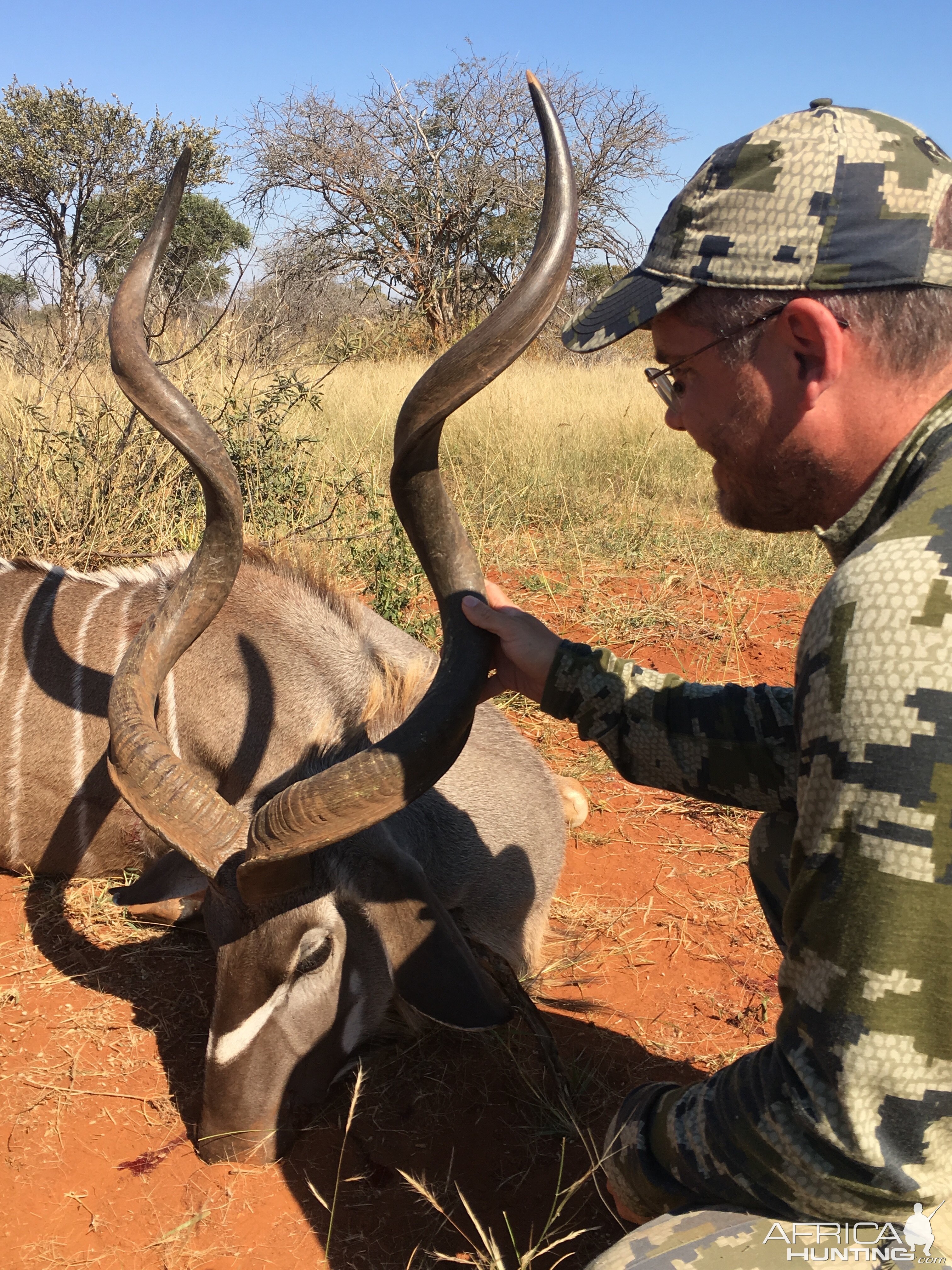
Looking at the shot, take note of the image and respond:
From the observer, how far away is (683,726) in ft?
7.27

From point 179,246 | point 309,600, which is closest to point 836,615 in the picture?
point 309,600

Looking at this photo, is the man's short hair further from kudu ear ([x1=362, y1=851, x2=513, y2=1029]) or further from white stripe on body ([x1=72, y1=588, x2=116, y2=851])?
white stripe on body ([x1=72, y1=588, x2=116, y2=851])

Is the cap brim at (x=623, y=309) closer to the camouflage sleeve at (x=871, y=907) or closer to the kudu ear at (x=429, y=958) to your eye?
the camouflage sleeve at (x=871, y=907)

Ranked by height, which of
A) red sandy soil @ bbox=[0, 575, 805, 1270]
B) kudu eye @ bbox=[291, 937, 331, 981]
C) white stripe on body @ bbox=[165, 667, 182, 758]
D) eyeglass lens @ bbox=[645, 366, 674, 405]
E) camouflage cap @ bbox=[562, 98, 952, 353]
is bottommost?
red sandy soil @ bbox=[0, 575, 805, 1270]

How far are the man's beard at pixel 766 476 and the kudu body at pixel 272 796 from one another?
123cm

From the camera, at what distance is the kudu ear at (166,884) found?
311cm

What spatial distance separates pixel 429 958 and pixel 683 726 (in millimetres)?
822

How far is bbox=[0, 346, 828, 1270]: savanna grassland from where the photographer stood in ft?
7.68

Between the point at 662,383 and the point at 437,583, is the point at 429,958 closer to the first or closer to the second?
the point at 437,583

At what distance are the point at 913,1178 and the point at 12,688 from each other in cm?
Answer: 338

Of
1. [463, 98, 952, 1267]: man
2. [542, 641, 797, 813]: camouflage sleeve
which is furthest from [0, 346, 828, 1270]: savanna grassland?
[542, 641, 797, 813]: camouflage sleeve

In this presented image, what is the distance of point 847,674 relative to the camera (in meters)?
1.39

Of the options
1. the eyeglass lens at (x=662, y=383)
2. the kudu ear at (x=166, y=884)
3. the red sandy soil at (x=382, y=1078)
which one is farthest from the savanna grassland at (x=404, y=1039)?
the eyeglass lens at (x=662, y=383)

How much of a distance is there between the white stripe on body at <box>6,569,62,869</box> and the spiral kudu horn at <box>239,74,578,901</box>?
1.81m
